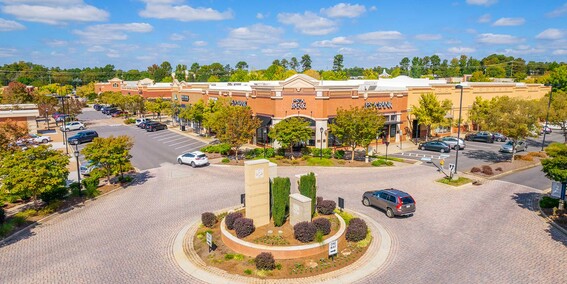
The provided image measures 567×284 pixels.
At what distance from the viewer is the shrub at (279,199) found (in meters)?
20.0

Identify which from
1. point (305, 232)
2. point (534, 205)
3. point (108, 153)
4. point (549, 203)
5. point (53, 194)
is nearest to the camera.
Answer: point (305, 232)

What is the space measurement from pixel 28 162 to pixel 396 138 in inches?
1625

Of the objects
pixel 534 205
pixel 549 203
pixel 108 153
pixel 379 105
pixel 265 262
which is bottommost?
pixel 534 205

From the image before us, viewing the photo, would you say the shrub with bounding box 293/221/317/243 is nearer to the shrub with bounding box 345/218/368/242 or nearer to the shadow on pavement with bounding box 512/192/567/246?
the shrub with bounding box 345/218/368/242

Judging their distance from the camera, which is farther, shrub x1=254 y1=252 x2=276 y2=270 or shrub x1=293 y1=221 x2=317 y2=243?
shrub x1=293 y1=221 x2=317 y2=243

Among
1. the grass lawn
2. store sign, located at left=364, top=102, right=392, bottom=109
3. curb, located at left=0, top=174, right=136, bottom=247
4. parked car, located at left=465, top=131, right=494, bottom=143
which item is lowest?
curb, located at left=0, top=174, right=136, bottom=247

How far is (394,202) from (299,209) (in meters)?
6.72

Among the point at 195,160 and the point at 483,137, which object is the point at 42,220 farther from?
the point at 483,137

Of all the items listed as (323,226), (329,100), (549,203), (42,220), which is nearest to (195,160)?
(42,220)

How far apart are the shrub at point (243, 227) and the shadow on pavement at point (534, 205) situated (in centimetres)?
1633

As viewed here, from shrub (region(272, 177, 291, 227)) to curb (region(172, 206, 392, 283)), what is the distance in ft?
15.1

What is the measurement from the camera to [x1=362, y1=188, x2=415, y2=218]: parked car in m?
22.4

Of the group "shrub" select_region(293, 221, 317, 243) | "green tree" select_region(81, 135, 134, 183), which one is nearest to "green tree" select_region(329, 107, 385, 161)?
"shrub" select_region(293, 221, 317, 243)

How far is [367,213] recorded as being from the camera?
2398cm
